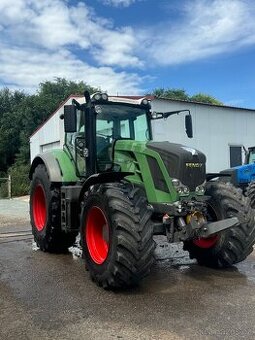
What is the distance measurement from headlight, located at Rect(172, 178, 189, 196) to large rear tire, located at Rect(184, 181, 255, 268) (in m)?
0.72

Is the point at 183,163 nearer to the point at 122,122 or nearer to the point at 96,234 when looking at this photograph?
the point at 96,234

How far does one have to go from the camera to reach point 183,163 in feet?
18.8

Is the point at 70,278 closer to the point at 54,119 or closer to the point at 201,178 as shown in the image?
the point at 201,178

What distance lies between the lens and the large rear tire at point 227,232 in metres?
5.99

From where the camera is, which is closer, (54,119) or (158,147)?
(158,147)

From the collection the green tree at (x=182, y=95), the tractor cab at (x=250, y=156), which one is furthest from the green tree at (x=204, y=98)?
the tractor cab at (x=250, y=156)

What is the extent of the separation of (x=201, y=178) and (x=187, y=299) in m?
1.70

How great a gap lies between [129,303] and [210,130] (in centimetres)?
1780

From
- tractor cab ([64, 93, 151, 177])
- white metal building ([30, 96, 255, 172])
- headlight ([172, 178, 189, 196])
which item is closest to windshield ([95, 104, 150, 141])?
tractor cab ([64, 93, 151, 177])

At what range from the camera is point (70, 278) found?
19.6 ft

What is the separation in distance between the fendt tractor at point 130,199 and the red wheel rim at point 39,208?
69cm

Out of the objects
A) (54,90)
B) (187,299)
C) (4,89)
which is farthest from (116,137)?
(4,89)

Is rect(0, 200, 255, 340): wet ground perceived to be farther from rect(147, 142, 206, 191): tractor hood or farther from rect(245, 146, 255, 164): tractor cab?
rect(245, 146, 255, 164): tractor cab

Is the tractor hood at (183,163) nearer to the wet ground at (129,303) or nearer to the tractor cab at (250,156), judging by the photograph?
the wet ground at (129,303)
